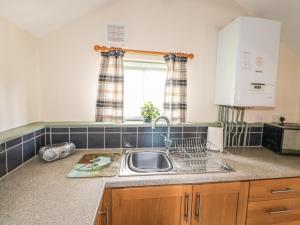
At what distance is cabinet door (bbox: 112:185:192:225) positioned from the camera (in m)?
1.09

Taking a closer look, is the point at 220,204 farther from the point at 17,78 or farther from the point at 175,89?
the point at 17,78

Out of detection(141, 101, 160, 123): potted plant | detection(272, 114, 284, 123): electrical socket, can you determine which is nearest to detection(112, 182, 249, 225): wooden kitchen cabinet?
detection(141, 101, 160, 123): potted plant

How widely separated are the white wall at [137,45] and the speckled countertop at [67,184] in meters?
0.49

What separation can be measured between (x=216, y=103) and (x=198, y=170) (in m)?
0.80

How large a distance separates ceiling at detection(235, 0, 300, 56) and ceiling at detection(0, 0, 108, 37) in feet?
4.57

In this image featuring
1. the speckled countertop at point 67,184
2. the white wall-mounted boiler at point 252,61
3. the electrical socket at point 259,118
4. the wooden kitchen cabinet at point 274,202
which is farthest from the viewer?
the electrical socket at point 259,118

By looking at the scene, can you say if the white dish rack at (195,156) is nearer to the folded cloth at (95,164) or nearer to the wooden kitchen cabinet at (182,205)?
the wooden kitchen cabinet at (182,205)

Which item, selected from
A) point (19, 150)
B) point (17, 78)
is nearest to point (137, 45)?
point (17, 78)

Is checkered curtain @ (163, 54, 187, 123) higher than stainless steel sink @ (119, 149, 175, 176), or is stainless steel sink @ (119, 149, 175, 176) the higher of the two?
checkered curtain @ (163, 54, 187, 123)

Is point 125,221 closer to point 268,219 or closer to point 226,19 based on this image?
point 268,219

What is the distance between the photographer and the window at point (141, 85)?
69.7 inches

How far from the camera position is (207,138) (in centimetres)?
171

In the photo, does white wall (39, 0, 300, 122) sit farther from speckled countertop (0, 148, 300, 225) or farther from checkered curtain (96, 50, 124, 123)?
speckled countertop (0, 148, 300, 225)

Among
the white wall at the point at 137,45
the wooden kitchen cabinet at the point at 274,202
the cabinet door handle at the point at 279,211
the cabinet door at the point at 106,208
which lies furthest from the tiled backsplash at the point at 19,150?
the cabinet door handle at the point at 279,211
